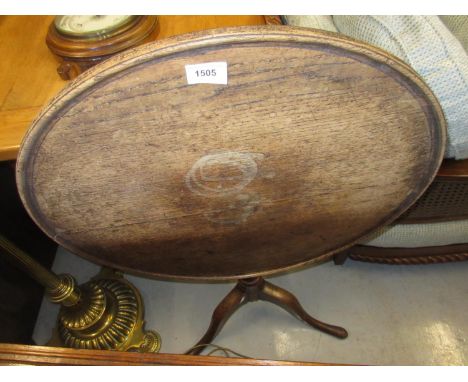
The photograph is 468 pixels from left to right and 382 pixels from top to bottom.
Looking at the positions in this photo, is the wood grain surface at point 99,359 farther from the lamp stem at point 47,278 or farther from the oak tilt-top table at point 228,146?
the lamp stem at point 47,278

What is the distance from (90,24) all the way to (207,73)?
73 cm

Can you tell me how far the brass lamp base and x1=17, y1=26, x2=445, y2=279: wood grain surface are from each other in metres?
0.77

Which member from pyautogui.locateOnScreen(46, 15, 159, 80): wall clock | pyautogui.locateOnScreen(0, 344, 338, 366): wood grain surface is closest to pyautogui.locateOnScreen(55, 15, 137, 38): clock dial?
pyautogui.locateOnScreen(46, 15, 159, 80): wall clock

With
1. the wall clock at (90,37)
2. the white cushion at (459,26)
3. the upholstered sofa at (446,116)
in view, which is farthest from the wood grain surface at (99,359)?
the white cushion at (459,26)

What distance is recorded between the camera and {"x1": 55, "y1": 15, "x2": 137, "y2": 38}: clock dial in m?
0.92

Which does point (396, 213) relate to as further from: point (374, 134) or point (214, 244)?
point (214, 244)

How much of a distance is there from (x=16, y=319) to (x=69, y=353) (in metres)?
0.93

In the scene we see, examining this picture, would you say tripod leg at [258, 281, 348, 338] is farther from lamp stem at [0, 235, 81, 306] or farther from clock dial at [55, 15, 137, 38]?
→ clock dial at [55, 15, 137, 38]

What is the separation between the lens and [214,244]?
0.79 metres

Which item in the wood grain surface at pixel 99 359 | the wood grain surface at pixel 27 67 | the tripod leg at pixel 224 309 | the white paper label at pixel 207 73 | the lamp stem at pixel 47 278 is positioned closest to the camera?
the white paper label at pixel 207 73

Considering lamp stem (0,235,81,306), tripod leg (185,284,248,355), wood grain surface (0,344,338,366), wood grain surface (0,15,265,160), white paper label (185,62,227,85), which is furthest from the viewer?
tripod leg (185,284,248,355)

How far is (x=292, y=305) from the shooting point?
135 cm

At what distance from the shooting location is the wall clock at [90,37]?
92cm

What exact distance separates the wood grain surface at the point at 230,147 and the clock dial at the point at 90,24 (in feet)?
1.87
